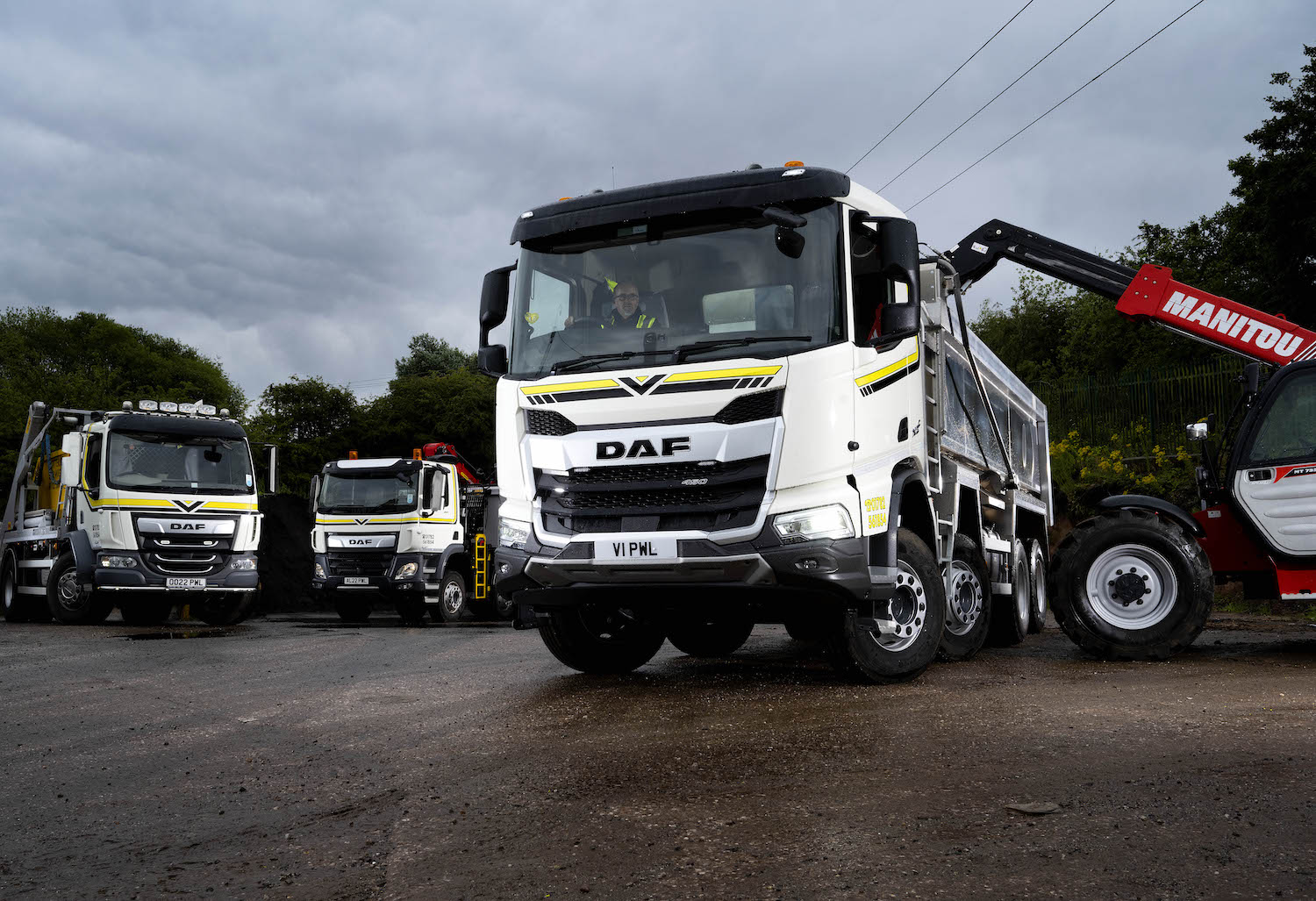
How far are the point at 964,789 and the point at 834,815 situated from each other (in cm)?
66

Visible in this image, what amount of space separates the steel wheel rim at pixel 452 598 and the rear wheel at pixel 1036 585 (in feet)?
33.7

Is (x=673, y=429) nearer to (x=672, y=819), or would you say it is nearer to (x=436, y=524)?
(x=672, y=819)

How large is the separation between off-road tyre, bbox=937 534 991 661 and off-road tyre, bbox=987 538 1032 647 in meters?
1.60

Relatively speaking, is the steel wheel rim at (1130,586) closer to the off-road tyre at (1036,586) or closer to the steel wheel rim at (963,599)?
the steel wheel rim at (963,599)

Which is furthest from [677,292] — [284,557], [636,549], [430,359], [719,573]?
[430,359]

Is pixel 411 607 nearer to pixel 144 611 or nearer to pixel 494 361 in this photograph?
pixel 144 611

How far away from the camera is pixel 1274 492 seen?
8.99m

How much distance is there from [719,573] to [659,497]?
600 mm

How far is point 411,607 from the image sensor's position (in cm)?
1970

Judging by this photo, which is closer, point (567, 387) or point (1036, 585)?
point (567, 387)

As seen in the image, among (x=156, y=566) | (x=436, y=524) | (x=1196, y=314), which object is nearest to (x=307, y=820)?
(x=1196, y=314)

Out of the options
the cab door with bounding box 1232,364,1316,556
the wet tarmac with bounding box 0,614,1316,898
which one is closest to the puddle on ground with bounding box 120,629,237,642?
the wet tarmac with bounding box 0,614,1316,898

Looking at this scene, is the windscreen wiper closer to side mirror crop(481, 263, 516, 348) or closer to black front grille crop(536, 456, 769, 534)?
black front grille crop(536, 456, 769, 534)

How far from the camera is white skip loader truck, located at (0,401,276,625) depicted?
16.8 m
